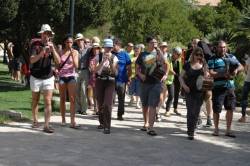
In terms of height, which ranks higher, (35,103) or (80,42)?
(80,42)

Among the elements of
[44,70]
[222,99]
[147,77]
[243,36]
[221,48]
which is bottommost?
[222,99]

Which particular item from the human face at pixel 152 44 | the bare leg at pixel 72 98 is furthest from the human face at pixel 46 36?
the human face at pixel 152 44

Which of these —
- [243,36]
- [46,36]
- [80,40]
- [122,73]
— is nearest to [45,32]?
[46,36]

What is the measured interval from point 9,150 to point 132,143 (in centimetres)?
213

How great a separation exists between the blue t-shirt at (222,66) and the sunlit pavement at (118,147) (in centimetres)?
99

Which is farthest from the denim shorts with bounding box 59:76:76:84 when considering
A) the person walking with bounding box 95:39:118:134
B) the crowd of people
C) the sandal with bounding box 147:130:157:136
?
the sandal with bounding box 147:130:157:136

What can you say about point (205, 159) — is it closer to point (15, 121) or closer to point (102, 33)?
point (15, 121)

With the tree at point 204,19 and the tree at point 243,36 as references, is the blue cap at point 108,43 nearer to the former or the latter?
the tree at point 243,36

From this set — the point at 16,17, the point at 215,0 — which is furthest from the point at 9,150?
the point at 215,0

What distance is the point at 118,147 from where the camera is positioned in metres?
8.95

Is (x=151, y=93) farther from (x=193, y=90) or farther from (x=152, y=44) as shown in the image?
(x=152, y=44)

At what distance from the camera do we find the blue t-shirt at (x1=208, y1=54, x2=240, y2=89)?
10.5 metres

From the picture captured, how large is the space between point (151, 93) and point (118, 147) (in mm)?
1770

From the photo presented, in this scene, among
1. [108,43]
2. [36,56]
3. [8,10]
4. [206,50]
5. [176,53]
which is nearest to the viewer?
[36,56]
